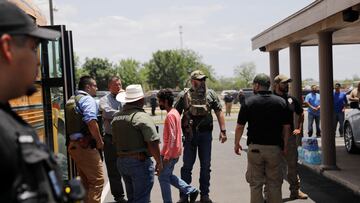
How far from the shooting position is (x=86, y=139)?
5.80m

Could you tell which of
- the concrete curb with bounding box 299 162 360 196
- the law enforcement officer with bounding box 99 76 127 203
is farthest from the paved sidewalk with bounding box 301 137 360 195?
the law enforcement officer with bounding box 99 76 127 203

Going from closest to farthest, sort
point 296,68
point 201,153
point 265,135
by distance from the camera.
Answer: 1. point 265,135
2. point 201,153
3. point 296,68

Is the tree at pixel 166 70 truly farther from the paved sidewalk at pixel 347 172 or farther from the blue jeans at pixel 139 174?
the blue jeans at pixel 139 174

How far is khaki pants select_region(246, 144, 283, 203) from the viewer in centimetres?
575

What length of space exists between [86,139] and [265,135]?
216cm

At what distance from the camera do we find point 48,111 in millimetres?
5875

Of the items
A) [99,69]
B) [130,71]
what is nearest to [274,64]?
[99,69]

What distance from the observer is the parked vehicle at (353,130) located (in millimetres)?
10695

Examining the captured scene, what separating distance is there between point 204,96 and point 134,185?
83.9 inches

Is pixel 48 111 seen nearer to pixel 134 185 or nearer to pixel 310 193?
pixel 134 185

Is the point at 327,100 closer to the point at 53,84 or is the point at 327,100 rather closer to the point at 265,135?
the point at 265,135

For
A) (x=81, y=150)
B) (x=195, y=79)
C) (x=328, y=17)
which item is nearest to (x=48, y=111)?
(x=81, y=150)

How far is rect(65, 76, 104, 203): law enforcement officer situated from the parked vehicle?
6792 millimetres

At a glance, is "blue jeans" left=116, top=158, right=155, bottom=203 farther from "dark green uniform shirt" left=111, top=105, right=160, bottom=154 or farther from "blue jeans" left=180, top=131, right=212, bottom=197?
"blue jeans" left=180, top=131, right=212, bottom=197
